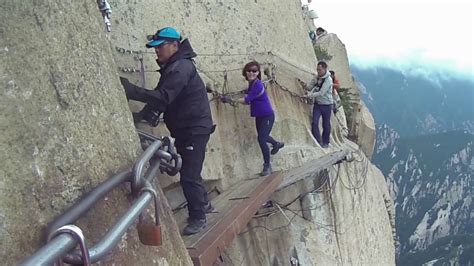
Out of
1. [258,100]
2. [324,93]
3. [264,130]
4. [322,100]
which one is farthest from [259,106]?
[322,100]

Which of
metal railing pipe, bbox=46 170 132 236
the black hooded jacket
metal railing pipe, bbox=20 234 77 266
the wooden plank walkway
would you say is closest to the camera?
metal railing pipe, bbox=20 234 77 266

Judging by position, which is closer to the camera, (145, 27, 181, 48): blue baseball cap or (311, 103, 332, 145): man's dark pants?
(145, 27, 181, 48): blue baseball cap

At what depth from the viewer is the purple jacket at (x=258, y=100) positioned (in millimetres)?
8859

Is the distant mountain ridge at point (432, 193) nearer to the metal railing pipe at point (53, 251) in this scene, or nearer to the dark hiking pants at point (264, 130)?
the dark hiking pants at point (264, 130)

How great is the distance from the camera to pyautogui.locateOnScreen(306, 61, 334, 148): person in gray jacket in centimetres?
1127

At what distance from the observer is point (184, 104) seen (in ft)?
19.2

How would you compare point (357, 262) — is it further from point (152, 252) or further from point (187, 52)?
point (152, 252)

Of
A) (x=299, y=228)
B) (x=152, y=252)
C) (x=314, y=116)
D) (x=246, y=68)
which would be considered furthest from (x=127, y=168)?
(x=314, y=116)

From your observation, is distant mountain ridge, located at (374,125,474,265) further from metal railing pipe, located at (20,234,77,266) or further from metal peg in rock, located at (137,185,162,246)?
metal railing pipe, located at (20,234,77,266)

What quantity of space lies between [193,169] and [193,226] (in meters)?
0.60

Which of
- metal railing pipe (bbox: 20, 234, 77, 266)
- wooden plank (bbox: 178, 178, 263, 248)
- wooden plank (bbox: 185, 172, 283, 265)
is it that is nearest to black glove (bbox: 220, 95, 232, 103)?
wooden plank (bbox: 178, 178, 263, 248)

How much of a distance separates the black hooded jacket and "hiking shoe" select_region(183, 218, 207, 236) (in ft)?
2.97

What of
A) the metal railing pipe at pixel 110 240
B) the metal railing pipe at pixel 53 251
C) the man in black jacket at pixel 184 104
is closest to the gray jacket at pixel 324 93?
the man in black jacket at pixel 184 104

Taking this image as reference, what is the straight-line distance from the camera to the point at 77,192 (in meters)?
3.16
